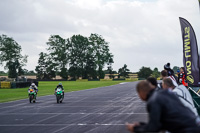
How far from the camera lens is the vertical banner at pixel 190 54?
11664 mm

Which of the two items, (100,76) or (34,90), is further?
(100,76)

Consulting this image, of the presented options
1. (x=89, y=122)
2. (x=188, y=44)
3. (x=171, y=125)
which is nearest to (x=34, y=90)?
(x=89, y=122)

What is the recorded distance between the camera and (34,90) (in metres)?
23.0

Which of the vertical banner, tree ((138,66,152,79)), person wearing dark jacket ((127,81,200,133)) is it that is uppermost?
tree ((138,66,152,79))

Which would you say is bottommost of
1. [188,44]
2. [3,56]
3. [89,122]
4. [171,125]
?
[89,122]

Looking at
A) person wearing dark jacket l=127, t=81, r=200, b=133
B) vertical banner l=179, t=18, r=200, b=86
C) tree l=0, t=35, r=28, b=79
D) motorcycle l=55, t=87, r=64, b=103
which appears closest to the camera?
person wearing dark jacket l=127, t=81, r=200, b=133

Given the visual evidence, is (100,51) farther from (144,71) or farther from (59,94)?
(59,94)

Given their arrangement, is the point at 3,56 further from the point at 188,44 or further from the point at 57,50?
the point at 188,44

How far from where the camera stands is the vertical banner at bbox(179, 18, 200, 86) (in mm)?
11664

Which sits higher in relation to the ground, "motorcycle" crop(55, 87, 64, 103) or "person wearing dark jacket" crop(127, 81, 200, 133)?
"person wearing dark jacket" crop(127, 81, 200, 133)

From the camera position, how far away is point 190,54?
1191cm

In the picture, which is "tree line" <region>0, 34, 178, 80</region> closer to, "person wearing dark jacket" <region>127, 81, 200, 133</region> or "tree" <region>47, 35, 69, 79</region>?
"tree" <region>47, 35, 69, 79</region>

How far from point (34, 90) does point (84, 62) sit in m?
101

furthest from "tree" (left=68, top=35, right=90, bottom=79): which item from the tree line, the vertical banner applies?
the vertical banner
